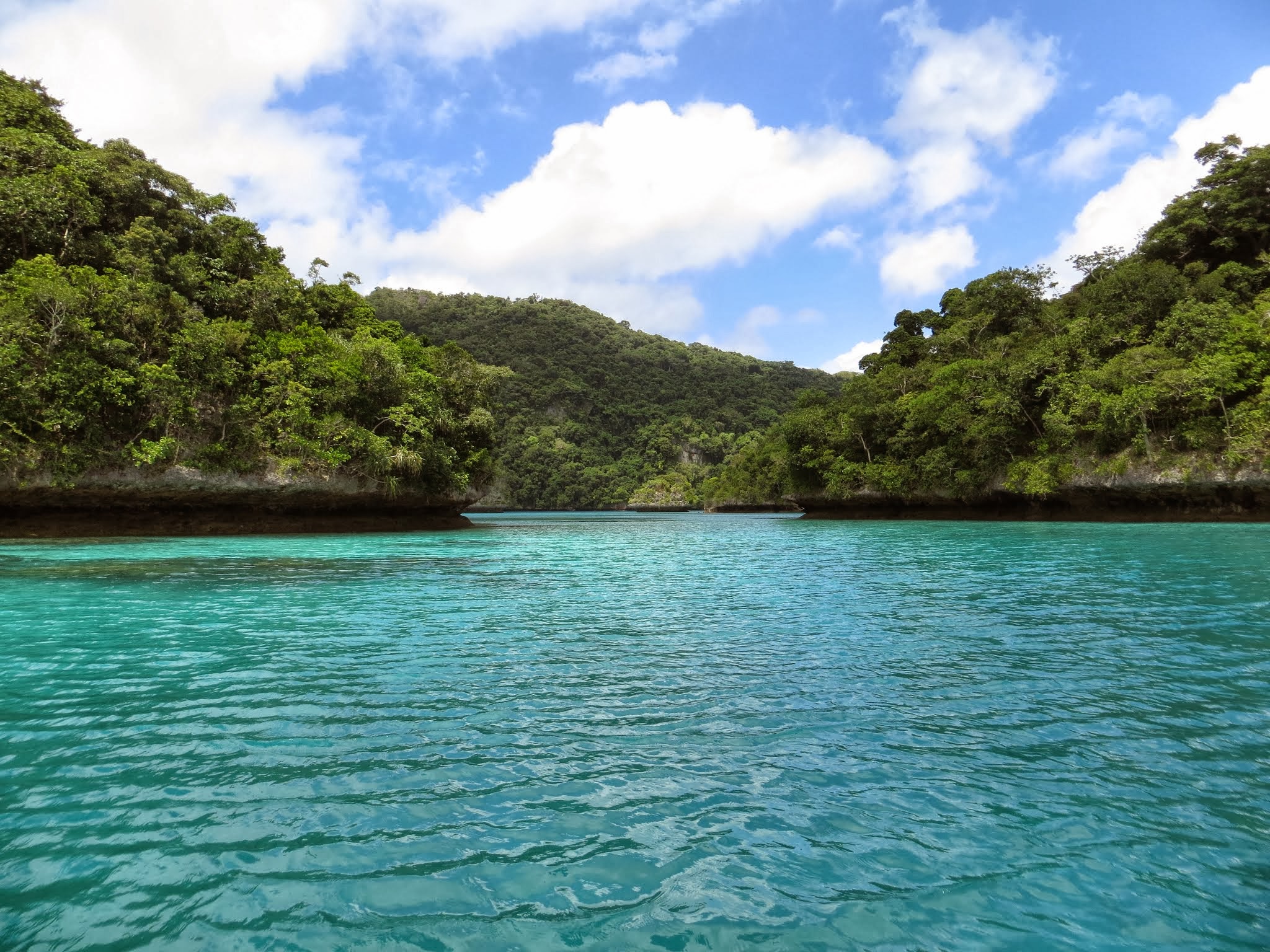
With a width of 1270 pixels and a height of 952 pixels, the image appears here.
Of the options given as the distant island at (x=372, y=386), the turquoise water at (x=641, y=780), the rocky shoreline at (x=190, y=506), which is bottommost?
the turquoise water at (x=641, y=780)

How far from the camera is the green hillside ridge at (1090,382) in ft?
89.6

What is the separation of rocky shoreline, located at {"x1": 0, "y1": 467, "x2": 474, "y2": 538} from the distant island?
10 centimetres

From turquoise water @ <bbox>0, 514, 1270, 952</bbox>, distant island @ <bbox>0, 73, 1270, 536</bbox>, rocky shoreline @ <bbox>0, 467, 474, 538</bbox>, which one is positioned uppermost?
distant island @ <bbox>0, 73, 1270, 536</bbox>

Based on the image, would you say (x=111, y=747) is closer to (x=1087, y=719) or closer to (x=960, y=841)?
(x=960, y=841)

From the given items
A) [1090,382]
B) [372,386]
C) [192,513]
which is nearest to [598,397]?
[372,386]

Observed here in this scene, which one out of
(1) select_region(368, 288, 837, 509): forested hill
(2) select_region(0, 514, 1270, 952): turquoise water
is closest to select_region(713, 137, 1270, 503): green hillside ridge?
(2) select_region(0, 514, 1270, 952): turquoise water

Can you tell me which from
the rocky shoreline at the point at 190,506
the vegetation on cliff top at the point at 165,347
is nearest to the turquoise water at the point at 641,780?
the vegetation on cliff top at the point at 165,347

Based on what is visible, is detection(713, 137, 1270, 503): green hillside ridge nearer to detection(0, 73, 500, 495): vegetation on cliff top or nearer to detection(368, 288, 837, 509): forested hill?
detection(0, 73, 500, 495): vegetation on cliff top

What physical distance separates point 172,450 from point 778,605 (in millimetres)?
23391

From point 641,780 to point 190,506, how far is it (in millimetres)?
28295

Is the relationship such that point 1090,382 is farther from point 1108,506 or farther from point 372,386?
point 372,386

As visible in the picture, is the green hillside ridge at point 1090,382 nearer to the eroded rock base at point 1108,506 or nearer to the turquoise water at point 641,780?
the eroded rock base at point 1108,506

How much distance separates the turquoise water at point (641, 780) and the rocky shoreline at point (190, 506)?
57.9ft

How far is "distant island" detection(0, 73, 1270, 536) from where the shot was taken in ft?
73.1
